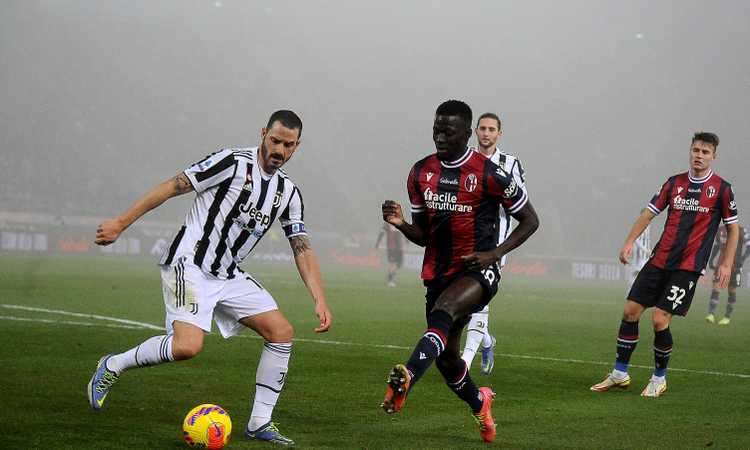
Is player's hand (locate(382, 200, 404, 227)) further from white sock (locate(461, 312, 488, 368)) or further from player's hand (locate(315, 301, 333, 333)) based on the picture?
white sock (locate(461, 312, 488, 368))

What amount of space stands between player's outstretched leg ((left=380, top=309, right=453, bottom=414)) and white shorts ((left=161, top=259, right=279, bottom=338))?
1186mm

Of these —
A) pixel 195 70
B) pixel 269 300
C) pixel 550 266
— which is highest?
pixel 195 70

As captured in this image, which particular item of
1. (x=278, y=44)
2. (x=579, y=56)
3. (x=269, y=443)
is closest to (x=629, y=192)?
(x=579, y=56)

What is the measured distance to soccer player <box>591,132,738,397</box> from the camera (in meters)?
9.73

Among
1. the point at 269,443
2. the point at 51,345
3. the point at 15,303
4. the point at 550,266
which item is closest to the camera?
the point at 269,443

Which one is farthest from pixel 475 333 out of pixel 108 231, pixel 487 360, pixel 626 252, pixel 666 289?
pixel 108 231

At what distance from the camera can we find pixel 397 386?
5770mm

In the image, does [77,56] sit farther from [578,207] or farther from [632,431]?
[632,431]

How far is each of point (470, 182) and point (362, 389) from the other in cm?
294

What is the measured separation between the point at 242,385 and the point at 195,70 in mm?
56992

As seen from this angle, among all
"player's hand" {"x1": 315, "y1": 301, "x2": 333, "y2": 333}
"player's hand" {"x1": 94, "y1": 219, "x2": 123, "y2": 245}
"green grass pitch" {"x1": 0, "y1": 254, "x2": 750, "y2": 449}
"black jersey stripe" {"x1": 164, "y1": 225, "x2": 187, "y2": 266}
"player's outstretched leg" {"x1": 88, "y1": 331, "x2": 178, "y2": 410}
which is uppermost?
"player's hand" {"x1": 94, "y1": 219, "x2": 123, "y2": 245}

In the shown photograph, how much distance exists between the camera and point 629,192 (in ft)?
212

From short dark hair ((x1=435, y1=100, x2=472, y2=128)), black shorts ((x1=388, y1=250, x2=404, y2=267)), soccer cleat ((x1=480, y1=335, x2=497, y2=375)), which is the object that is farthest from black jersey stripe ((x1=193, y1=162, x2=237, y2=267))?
black shorts ((x1=388, y1=250, x2=404, y2=267))

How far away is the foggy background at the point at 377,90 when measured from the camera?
57.1 metres
